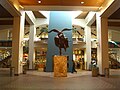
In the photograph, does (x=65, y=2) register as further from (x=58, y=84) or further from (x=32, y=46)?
(x=32, y=46)

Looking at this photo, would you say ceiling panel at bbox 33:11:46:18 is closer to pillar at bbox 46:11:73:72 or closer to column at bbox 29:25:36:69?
column at bbox 29:25:36:69

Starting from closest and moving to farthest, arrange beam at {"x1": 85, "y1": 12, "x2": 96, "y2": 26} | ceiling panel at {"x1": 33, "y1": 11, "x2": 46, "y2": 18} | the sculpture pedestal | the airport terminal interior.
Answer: the airport terminal interior, the sculpture pedestal, beam at {"x1": 85, "y1": 12, "x2": 96, "y2": 26}, ceiling panel at {"x1": 33, "y1": 11, "x2": 46, "y2": 18}

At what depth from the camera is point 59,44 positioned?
1274cm

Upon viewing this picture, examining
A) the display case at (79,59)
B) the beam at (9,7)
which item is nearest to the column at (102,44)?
the beam at (9,7)

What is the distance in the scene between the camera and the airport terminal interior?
9.19m

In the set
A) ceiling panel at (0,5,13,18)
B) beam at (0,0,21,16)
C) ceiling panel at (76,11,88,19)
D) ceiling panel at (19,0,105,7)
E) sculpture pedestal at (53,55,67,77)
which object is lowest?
sculpture pedestal at (53,55,67,77)

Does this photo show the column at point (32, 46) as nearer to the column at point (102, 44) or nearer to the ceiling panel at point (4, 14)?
the ceiling panel at point (4, 14)

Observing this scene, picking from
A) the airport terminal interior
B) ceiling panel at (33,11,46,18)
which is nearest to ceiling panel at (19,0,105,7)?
the airport terminal interior

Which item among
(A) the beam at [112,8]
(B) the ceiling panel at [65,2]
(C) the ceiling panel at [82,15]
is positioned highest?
(C) the ceiling panel at [82,15]

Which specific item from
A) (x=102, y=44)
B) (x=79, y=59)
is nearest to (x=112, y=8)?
(x=102, y=44)

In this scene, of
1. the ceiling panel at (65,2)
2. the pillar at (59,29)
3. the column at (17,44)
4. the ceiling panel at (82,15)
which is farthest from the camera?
the ceiling panel at (82,15)

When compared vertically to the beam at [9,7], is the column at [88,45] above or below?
below

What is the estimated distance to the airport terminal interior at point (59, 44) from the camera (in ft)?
30.2

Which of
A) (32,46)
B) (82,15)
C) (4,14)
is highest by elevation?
(82,15)
